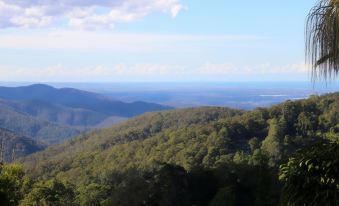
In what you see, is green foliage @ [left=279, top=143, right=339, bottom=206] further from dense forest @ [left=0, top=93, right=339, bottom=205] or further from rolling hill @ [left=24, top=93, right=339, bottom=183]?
rolling hill @ [left=24, top=93, right=339, bottom=183]

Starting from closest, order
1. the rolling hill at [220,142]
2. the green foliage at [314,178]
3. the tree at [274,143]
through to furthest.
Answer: the green foliage at [314,178]
the tree at [274,143]
the rolling hill at [220,142]

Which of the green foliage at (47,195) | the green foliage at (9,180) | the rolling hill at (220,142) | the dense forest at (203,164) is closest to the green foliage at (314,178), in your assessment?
the dense forest at (203,164)

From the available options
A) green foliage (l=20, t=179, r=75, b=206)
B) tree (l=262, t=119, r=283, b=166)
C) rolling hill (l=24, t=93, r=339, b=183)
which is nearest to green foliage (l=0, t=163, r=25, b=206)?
green foliage (l=20, t=179, r=75, b=206)

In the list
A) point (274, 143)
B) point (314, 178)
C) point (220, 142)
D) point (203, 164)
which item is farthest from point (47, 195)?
point (314, 178)

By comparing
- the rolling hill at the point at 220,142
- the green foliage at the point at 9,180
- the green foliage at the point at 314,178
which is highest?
the green foliage at the point at 314,178

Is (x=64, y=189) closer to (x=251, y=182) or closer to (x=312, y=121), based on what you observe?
(x=251, y=182)

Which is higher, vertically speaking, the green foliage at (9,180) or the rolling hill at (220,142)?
the green foliage at (9,180)

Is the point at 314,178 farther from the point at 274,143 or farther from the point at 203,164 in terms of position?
the point at 274,143

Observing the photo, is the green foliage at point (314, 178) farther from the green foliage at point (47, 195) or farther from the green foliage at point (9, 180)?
the green foliage at point (47, 195)
